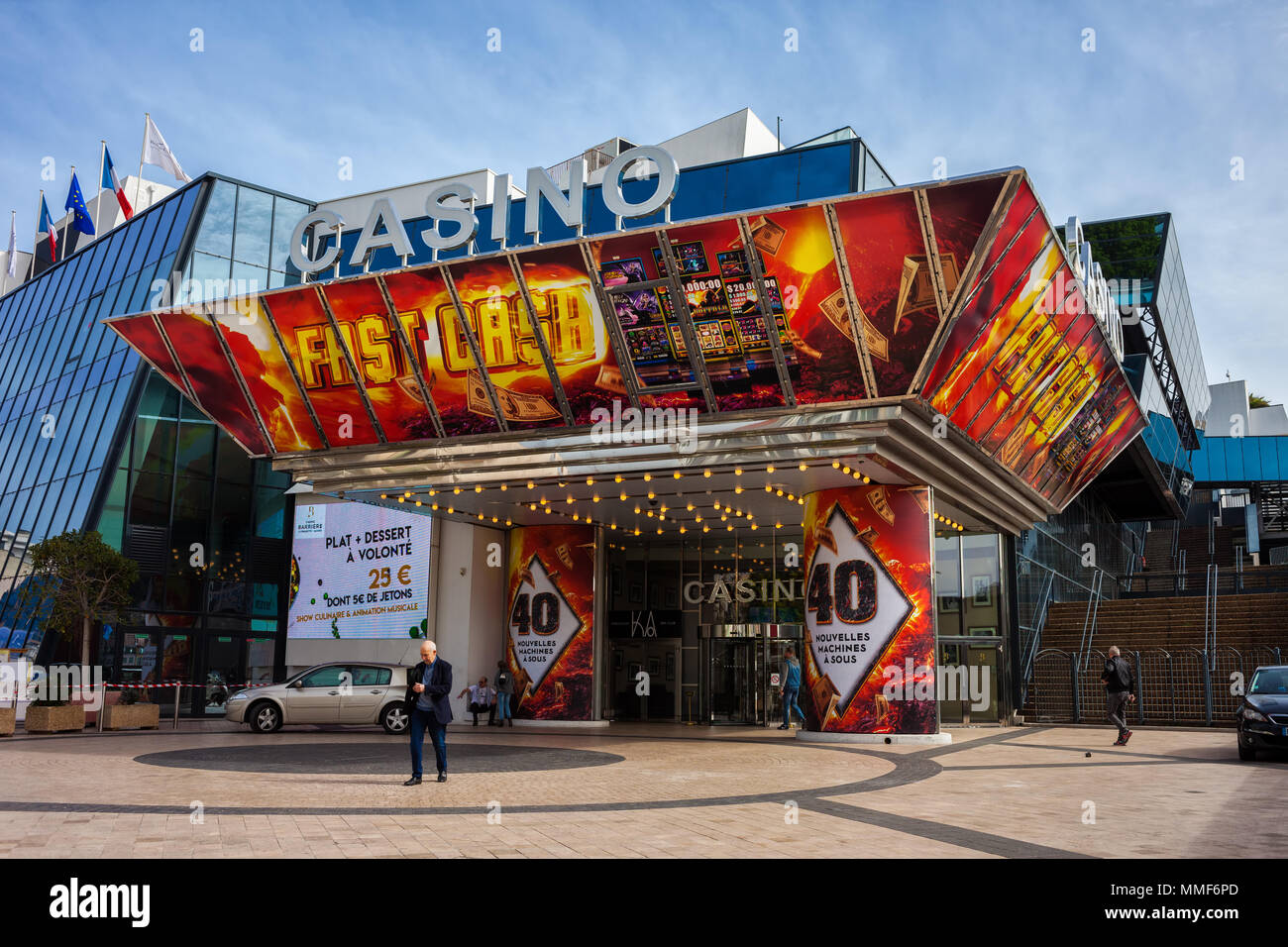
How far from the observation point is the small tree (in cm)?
2516

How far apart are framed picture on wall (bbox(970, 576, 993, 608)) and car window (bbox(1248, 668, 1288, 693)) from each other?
31.3 feet

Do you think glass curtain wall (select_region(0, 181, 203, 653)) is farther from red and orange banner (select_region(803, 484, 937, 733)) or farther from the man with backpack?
red and orange banner (select_region(803, 484, 937, 733))

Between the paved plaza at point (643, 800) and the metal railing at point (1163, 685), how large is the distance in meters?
5.24

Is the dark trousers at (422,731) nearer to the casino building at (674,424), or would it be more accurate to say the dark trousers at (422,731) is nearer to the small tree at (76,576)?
the casino building at (674,424)

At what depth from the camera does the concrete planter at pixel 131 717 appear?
24234mm

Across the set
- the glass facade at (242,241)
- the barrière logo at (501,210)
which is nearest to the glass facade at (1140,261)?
the barrière logo at (501,210)

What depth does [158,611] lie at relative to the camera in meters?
31.8

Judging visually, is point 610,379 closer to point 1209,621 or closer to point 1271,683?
point 1271,683

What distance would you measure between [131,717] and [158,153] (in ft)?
47.1

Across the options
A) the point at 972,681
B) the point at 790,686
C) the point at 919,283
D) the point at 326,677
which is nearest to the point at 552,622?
the point at 326,677

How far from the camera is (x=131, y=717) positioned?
80.4ft

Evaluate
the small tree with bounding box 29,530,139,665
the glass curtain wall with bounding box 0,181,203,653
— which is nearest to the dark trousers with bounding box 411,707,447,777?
the small tree with bounding box 29,530,139,665
